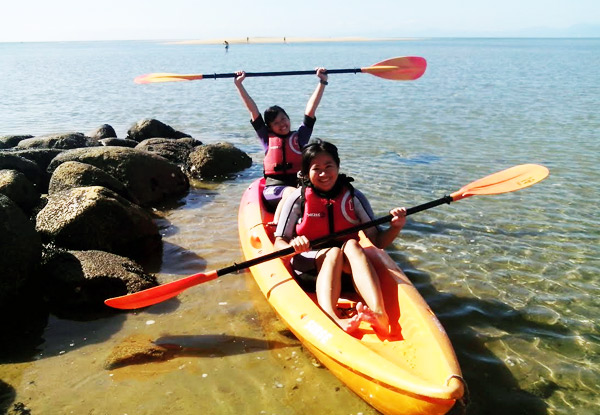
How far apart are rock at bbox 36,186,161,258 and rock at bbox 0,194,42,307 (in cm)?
60

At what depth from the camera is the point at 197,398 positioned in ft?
10.1

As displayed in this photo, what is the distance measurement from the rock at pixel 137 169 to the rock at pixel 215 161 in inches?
39.9

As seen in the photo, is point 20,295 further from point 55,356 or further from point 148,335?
point 148,335

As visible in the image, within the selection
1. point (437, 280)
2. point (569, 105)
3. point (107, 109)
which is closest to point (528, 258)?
point (437, 280)

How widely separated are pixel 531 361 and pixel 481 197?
11.8 feet

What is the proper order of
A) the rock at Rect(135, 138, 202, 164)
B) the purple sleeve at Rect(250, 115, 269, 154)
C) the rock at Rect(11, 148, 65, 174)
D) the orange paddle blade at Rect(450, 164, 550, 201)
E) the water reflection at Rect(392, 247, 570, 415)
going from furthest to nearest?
the rock at Rect(135, 138, 202, 164) < the rock at Rect(11, 148, 65, 174) < the purple sleeve at Rect(250, 115, 269, 154) < the orange paddle blade at Rect(450, 164, 550, 201) < the water reflection at Rect(392, 247, 570, 415)

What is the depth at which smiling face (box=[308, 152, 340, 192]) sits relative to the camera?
141 inches

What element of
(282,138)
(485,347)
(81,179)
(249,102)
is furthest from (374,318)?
(81,179)

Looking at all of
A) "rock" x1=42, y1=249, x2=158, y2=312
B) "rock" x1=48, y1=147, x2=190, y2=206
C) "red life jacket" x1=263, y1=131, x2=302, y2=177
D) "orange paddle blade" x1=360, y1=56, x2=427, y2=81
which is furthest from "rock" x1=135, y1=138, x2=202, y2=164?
"rock" x1=42, y1=249, x2=158, y2=312

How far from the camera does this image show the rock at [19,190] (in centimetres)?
531

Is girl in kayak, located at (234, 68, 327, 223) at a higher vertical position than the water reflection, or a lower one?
higher

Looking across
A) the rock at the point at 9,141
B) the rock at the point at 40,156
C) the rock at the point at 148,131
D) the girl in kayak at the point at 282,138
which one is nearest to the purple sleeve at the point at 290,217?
the girl in kayak at the point at 282,138

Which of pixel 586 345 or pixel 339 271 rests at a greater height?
pixel 339 271

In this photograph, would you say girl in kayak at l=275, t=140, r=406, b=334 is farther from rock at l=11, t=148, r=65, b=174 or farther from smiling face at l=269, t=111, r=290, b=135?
rock at l=11, t=148, r=65, b=174
